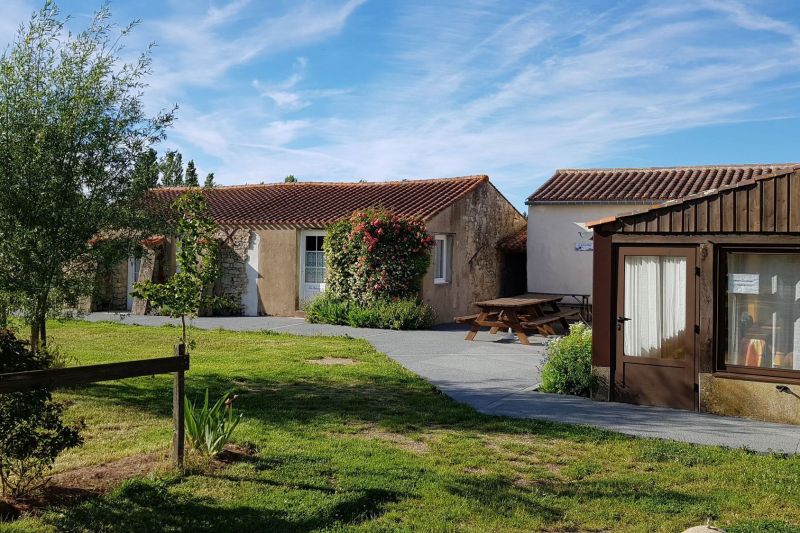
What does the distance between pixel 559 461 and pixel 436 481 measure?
1361mm

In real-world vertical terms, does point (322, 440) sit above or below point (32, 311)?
below

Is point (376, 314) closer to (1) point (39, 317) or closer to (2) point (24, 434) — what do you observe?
(1) point (39, 317)

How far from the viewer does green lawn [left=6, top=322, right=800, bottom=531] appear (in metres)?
5.27

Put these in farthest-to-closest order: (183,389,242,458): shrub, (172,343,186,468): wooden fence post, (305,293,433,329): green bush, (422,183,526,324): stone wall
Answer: (422,183,526,324): stone wall < (305,293,433,329): green bush < (183,389,242,458): shrub < (172,343,186,468): wooden fence post

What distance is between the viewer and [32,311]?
363 inches

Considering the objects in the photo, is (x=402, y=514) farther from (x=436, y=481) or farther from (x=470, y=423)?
(x=470, y=423)

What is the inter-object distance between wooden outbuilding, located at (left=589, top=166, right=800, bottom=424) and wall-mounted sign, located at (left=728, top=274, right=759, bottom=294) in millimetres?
12

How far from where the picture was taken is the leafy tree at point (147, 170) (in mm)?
9906

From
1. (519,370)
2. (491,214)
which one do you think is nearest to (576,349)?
(519,370)

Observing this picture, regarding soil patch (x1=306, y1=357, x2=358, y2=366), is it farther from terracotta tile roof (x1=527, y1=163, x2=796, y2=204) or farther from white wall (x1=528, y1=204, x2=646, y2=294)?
terracotta tile roof (x1=527, y1=163, x2=796, y2=204)

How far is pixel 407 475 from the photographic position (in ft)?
20.4

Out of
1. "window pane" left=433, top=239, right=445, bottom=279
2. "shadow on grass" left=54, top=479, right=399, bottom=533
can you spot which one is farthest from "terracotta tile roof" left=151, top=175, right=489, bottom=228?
"shadow on grass" left=54, top=479, right=399, bottom=533

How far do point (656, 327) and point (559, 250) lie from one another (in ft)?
41.7

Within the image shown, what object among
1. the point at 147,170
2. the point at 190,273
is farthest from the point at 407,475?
the point at 147,170
